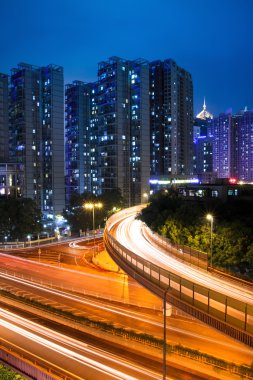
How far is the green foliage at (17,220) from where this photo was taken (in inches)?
2324

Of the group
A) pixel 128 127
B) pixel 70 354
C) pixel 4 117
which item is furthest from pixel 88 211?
pixel 70 354

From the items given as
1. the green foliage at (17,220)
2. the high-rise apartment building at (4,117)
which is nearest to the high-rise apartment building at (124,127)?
the high-rise apartment building at (4,117)

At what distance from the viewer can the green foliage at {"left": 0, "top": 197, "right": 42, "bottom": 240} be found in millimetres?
59031

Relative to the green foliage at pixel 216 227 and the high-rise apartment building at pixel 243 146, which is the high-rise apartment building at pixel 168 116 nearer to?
A: the high-rise apartment building at pixel 243 146

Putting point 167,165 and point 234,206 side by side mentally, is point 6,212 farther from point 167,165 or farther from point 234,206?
point 167,165

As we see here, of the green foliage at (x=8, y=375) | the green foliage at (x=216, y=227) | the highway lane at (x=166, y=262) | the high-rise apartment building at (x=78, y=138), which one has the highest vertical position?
the high-rise apartment building at (x=78, y=138)

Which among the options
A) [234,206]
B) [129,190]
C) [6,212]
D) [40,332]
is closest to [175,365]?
[40,332]

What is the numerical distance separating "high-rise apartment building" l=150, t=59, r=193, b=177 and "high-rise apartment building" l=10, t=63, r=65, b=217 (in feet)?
121

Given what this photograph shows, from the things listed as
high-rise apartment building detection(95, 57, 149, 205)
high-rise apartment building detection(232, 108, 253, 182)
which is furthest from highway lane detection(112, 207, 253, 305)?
high-rise apartment building detection(232, 108, 253, 182)

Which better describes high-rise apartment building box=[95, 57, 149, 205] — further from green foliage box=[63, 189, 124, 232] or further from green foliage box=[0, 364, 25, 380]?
green foliage box=[0, 364, 25, 380]

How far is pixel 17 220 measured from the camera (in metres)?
59.9

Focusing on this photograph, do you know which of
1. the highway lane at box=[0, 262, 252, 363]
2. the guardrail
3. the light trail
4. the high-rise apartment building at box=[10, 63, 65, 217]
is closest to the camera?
the guardrail

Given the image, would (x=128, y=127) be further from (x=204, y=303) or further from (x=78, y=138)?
(x=204, y=303)

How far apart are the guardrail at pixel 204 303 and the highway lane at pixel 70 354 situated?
3.78m
